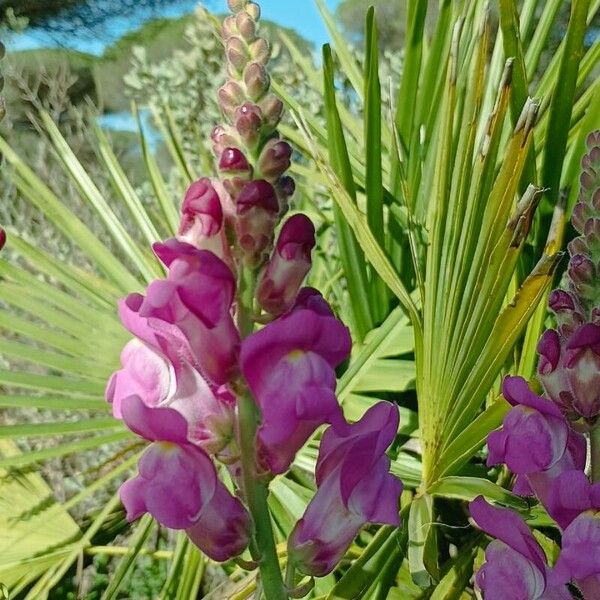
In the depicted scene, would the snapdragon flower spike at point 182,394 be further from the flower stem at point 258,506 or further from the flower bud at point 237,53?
the flower bud at point 237,53

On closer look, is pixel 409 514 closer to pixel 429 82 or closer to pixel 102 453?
pixel 429 82

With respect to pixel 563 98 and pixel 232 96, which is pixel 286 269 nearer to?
pixel 232 96

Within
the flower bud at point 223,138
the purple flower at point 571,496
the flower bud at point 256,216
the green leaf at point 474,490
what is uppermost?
the flower bud at point 223,138

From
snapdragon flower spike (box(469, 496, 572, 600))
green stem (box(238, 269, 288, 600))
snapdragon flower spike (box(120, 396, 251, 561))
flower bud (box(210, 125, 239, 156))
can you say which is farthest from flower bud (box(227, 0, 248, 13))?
snapdragon flower spike (box(469, 496, 572, 600))

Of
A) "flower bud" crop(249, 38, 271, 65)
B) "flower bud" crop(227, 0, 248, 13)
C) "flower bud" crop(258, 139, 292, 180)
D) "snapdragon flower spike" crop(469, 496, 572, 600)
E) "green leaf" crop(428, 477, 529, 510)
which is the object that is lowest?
"green leaf" crop(428, 477, 529, 510)

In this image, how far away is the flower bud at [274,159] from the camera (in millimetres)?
555

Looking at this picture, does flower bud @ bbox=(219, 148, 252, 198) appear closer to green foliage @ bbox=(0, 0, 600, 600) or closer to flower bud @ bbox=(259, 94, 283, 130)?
flower bud @ bbox=(259, 94, 283, 130)

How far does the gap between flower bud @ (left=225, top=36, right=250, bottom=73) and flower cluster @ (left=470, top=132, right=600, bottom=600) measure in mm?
269

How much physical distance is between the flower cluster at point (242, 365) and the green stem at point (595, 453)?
0.49 feet

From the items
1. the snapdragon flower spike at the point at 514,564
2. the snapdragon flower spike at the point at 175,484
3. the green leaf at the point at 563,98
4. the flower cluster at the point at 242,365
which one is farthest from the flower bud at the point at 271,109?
the green leaf at the point at 563,98

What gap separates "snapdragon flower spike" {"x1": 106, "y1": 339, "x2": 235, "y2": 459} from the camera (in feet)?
1.87

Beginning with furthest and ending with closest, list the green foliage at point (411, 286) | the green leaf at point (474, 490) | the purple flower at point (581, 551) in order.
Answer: the green foliage at point (411, 286) < the green leaf at point (474, 490) < the purple flower at point (581, 551)

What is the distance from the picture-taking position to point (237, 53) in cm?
59

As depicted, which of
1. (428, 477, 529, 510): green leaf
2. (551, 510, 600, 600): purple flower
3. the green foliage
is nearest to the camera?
(551, 510, 600, 600): purple flower
